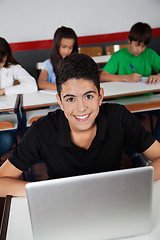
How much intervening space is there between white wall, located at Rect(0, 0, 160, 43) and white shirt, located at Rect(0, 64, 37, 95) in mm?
2159

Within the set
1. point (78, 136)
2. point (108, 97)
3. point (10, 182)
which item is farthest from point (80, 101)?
point (108, 97)

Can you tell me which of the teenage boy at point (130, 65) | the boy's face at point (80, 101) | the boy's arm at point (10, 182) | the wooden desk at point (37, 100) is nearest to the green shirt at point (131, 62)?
the teenage boy at point (130, 65)

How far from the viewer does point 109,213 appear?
0.61 m

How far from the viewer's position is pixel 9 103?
77.7 inches

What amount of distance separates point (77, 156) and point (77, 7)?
393 centimetres

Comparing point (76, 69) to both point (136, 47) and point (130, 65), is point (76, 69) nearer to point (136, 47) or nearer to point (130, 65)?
point (136, 47)

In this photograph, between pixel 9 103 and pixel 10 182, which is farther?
pixel 9 103

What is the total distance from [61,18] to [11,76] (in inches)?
94.7

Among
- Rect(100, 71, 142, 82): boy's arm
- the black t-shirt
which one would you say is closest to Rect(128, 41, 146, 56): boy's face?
Rect(100, 71, 142, 82): boy's arm

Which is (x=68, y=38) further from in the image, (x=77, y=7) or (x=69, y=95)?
(x=77, y=7)

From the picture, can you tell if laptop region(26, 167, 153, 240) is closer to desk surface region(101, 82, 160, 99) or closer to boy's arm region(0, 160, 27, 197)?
boy's arm region(0, 160, 27, 197)

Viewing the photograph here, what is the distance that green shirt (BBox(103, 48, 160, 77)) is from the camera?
238 centimetres

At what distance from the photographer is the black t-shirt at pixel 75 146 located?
1009 mm

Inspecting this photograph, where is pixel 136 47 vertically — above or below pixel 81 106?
above
